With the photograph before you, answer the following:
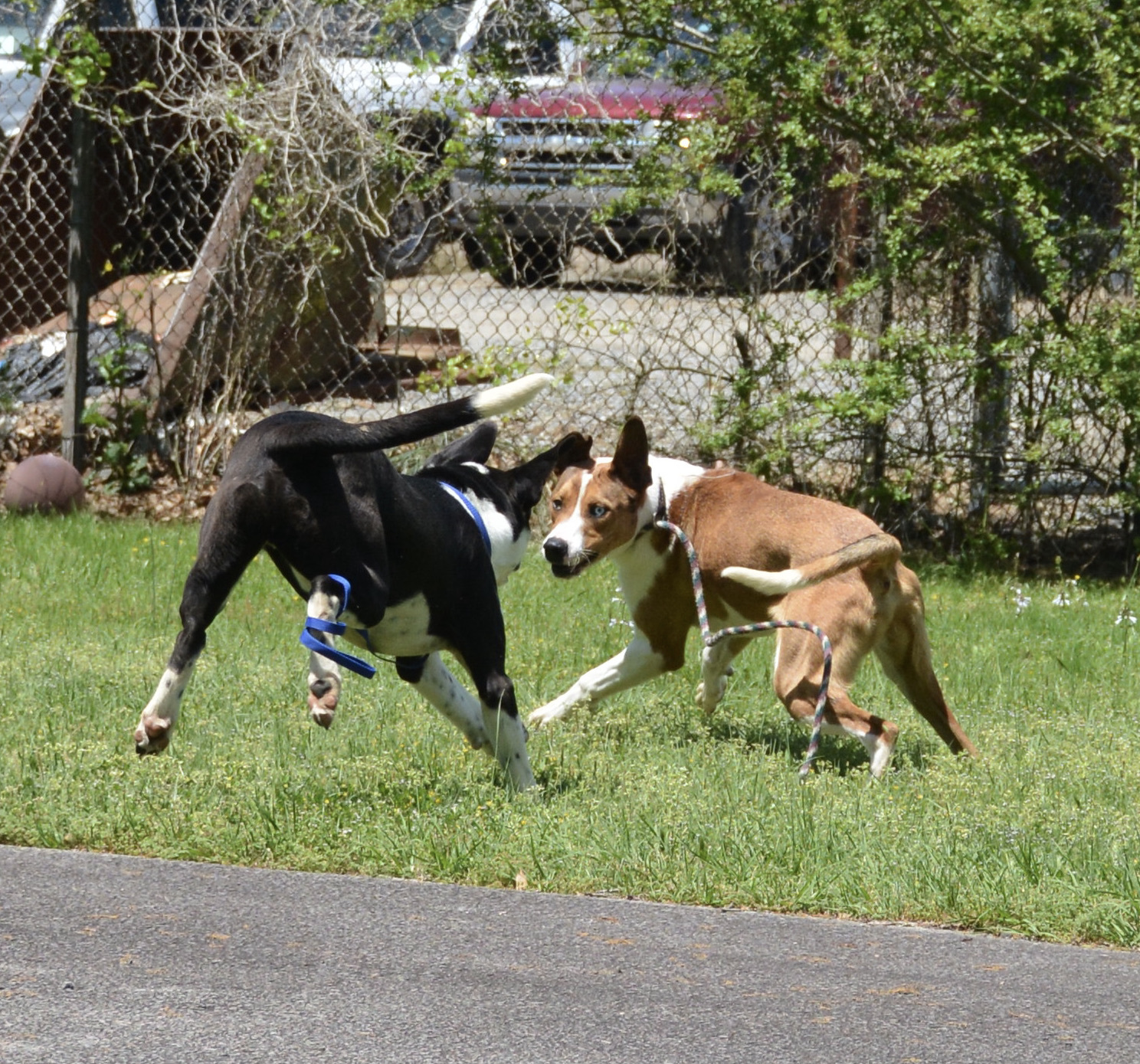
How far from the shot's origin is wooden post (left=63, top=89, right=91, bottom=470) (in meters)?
10.3

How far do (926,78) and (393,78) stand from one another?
133 inches

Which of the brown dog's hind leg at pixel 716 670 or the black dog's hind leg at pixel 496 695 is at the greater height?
the black dog's hind leg at pixel 496 695

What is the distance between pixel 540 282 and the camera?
10.1 m

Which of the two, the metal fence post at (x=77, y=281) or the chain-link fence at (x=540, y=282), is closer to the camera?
the chain-link fence at (x=540, y=282)

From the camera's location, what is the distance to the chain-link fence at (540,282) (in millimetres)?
9312

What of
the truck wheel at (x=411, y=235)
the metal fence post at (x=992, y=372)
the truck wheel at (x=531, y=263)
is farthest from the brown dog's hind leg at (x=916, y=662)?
the truck wheel at (x=411, y=235)

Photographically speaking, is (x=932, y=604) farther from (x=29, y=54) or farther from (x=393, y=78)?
A: (x=29, y=54)

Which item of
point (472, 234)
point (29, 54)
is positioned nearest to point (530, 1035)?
point (472, 234)

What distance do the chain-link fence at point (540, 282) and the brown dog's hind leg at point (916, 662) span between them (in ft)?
9.91

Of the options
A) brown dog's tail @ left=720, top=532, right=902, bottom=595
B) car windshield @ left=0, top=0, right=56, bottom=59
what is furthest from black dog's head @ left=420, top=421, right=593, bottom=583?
car windshield @ left=0, top=0, right=56, bottom=59

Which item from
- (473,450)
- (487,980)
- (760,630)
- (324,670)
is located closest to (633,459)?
(473,450)

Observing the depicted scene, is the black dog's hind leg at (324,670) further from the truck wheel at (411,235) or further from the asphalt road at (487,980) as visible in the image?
the truck wheel at (411,235)

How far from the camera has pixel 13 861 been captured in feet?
14.5

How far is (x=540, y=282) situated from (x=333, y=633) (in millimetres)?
6060
